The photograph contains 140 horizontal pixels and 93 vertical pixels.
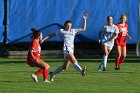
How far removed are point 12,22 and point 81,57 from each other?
4.45 m

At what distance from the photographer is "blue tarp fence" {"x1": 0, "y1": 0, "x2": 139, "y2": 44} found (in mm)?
35375

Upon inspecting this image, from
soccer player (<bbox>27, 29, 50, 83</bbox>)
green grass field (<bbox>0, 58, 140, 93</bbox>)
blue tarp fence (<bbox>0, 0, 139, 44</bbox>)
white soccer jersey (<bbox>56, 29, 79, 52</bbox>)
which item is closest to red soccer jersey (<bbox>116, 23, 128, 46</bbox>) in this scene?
green grass field (<bbox>0, 58, 140, 93</bbox>)

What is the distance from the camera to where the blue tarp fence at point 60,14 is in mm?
35375

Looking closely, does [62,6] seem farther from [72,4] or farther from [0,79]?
[0,79]

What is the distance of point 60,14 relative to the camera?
35562mm

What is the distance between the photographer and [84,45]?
3609cm

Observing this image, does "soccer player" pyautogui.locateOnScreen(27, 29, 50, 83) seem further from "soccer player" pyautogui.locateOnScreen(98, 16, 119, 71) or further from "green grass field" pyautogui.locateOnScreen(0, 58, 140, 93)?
"soccer player" pyautogui.locateOnScreen(98, 16, 119, 71)

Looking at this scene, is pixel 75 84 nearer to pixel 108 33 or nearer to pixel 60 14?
pixel 108 33

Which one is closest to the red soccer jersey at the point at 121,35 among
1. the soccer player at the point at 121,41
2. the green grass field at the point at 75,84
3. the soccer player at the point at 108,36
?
the soccer player at the point at 121,41

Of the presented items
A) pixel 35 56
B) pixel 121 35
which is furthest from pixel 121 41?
pixel 35 56

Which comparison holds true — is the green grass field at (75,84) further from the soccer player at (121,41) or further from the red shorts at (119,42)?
the red shorts at (119,42)

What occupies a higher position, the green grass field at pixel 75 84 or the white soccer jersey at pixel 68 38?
the white soccer jersey at pixel 68 38

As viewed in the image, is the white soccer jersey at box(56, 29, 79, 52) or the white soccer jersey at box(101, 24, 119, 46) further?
the white soccer jersey at box(101, 24, 119, 46)

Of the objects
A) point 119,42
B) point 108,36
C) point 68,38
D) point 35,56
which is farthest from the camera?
point 119,42
